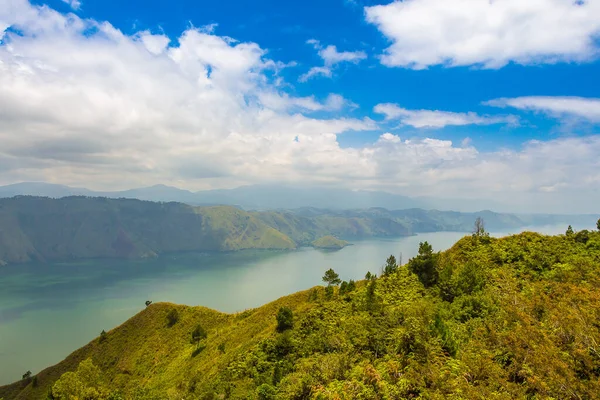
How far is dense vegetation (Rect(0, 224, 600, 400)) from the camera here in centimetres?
1579

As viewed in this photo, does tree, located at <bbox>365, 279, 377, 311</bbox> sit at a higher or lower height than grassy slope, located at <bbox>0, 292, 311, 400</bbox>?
higher

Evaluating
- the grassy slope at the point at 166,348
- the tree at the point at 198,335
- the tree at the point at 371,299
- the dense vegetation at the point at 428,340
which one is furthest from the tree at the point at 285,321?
the tree at the point at 198,335

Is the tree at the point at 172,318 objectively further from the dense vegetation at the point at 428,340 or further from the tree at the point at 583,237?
the tree at the point at 583,237

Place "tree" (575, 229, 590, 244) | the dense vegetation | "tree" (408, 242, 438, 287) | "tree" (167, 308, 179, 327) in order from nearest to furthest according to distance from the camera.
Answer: the dense vegetation
"tree" (408, 242, 438, 287)
"tree" (575, 229, 590, 244)
"tree" (167, 308, 179, 327)

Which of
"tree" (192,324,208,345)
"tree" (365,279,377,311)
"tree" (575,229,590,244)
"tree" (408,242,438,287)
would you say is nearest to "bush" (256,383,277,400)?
"tree" (365,279,377,311)

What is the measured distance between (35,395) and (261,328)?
174 feet

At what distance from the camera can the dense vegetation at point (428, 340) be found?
15.8 metres

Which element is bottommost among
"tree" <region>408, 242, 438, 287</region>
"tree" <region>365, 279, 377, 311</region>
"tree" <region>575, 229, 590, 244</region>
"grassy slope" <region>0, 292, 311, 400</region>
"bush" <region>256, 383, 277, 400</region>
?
"grassy slope" <region>0, 292, 311, 400</region>

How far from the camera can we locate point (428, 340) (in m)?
20.9

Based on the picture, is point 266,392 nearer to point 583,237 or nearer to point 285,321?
point 285,321

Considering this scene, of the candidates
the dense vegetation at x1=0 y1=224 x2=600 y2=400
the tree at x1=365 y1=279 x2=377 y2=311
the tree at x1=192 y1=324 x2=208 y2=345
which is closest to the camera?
the dense vegetation at x1=0 y1=224 x2=600 y2=400

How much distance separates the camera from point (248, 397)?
22344 millimetres

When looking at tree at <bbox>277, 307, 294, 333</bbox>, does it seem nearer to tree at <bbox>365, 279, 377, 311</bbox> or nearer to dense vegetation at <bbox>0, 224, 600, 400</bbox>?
dense vegetation at <bbox>0, 224, 600, 400</bbox>

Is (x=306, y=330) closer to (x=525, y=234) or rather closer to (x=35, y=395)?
(x=525, y=234)
